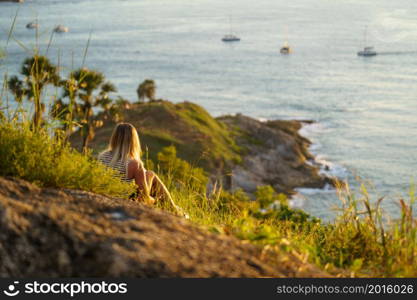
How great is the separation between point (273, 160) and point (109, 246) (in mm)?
60351

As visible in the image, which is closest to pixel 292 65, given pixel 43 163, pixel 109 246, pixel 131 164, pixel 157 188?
pixel 131 164

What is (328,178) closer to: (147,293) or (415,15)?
(147,293)

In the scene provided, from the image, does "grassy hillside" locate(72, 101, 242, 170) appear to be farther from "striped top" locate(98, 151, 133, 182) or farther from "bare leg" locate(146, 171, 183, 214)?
"bare leg" locate(146, 171, 183, 214)

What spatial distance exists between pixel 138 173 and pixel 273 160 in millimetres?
57128

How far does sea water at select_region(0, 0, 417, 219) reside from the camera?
6888 centimetres

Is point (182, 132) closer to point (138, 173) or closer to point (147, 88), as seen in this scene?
point (147, 88)

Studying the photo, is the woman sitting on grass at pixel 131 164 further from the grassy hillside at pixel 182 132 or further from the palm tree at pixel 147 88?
the palm tree at pixel 147 88

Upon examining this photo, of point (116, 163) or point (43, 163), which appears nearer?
point (43, 163)

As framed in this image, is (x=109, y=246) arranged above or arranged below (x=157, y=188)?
above

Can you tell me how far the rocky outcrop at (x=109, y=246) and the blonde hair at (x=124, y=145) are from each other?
306cm

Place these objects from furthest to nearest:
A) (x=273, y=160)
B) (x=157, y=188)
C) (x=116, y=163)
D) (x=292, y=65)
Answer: (x=292, y=65) < (x=273, y=160) < (x=116, y=163) < (x=157, y=188)

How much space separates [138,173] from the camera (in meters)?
6.41

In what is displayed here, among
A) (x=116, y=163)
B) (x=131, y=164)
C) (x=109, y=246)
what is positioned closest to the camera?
(x=109, y=246)

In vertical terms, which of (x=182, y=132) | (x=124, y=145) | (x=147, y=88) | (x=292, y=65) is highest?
(x=124, y=145)
